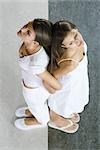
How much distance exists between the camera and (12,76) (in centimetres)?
172

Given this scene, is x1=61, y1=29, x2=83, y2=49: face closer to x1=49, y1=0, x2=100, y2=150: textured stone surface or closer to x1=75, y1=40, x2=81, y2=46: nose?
x1=75, y1=40, x2=81, y2=46: nose

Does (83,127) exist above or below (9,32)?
below

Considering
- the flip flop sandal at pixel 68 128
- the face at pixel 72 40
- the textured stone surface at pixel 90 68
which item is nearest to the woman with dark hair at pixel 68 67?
the face at pixel 72 40

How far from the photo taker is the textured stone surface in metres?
1.67

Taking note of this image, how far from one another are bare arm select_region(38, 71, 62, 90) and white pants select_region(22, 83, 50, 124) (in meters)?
0.07

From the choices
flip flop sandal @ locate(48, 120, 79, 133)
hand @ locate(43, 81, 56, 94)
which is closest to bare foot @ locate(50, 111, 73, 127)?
flip flop sandal @ locate(48, 120, 79, 133)

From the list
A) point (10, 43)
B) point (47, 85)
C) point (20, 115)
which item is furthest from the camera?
point (10, 43)

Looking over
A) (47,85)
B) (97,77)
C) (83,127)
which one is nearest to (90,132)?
(83,127)

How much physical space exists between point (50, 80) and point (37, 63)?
0.11 m

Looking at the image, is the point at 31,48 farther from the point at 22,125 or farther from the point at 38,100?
the point at 22,125

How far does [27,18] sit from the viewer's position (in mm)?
1796

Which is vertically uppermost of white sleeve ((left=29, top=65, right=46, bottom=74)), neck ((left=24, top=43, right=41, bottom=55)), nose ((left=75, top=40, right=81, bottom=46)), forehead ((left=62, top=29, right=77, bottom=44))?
forehead ((left=62, top=29, right=77, bottom=44))

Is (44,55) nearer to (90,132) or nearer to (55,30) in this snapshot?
(55,30)

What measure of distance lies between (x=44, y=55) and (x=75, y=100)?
278mm
